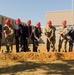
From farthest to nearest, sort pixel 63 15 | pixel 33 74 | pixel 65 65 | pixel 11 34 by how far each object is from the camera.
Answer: pixel 63 15, pixel 11 34, pixel 65 65, pixel 33 74

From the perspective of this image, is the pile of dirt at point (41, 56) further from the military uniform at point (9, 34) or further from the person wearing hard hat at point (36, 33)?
the person wearing hard hat at point (36, 33)

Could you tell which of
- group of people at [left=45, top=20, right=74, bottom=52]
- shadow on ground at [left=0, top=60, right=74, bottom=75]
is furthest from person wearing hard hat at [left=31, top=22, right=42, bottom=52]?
shadow on ground at [left=0, top=60, right=74, bottom=75]

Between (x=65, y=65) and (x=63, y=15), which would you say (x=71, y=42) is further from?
(x=63, y=15)

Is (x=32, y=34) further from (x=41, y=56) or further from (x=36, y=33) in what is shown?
(x=41, y=56)

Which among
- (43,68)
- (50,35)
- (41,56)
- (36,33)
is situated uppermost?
(36,33)

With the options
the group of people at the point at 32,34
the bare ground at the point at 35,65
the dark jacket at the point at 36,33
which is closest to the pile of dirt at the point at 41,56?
the bare ground at the point at 35,65

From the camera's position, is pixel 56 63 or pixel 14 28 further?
pixel 14 28

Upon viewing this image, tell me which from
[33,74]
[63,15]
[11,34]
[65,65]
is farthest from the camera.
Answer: [63,15]

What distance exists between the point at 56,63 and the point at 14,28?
4.03 meters

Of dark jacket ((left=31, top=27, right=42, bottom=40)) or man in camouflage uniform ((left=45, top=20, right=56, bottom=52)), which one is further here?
dark jacket ((left=31, top=27, right=42, bottom=40))

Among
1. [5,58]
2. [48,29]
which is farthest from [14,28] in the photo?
[5,58]

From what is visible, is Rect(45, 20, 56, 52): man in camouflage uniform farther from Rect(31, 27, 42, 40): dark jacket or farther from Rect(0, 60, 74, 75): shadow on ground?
Rect(0, 60, 74, 75): shadow on ground

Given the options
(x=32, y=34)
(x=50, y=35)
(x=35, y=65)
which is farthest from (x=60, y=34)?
(x=35, y=65)

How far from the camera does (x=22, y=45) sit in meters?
14.3
